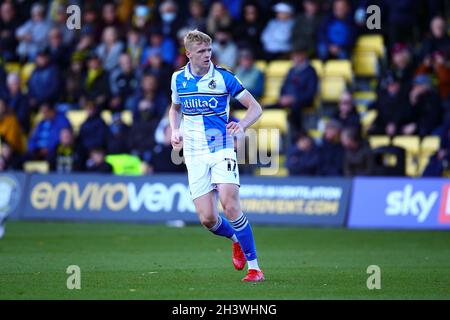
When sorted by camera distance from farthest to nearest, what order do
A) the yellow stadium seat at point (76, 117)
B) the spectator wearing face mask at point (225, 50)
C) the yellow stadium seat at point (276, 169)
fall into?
the yellow stadium seat at point (76, 117), the spectator wearing face mask at point (225, 50), the yellow stadium seat at point (276, 169)

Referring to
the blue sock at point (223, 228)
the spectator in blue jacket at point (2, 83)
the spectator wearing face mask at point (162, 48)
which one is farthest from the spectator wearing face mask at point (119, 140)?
the blue sock at point (223, 228)

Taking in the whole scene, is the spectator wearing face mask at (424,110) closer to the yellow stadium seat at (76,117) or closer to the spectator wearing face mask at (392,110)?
the spectator wearing face mask at (392,110)

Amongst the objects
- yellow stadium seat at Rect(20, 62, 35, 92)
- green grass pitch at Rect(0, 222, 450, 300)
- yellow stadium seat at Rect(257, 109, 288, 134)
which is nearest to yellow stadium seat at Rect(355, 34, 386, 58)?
yellow stadium seat at Rect(257, 109, 288, 134)

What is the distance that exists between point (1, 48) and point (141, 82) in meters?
5.07

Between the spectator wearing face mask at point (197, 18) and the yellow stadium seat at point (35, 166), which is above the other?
the spectator wearing face mask at point (197, 18)

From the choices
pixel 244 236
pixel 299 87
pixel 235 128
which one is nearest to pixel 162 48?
pixel 299 87

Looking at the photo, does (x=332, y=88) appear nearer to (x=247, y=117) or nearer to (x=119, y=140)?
(x=119, y=140)

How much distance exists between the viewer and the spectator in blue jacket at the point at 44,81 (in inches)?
1016

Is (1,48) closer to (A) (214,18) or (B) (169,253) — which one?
(A) (214,18)

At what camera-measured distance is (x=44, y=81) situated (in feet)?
84.9

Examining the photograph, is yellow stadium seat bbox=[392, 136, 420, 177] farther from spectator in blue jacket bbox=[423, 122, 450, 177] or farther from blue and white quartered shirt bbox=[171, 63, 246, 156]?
blue and white quartered shirt bbox=[171, 63, 246, 156]

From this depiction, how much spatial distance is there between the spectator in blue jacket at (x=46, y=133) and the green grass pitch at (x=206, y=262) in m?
3.90

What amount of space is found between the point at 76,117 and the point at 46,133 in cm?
126

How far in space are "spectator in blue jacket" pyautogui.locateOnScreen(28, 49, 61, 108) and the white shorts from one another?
14755 millimetres
